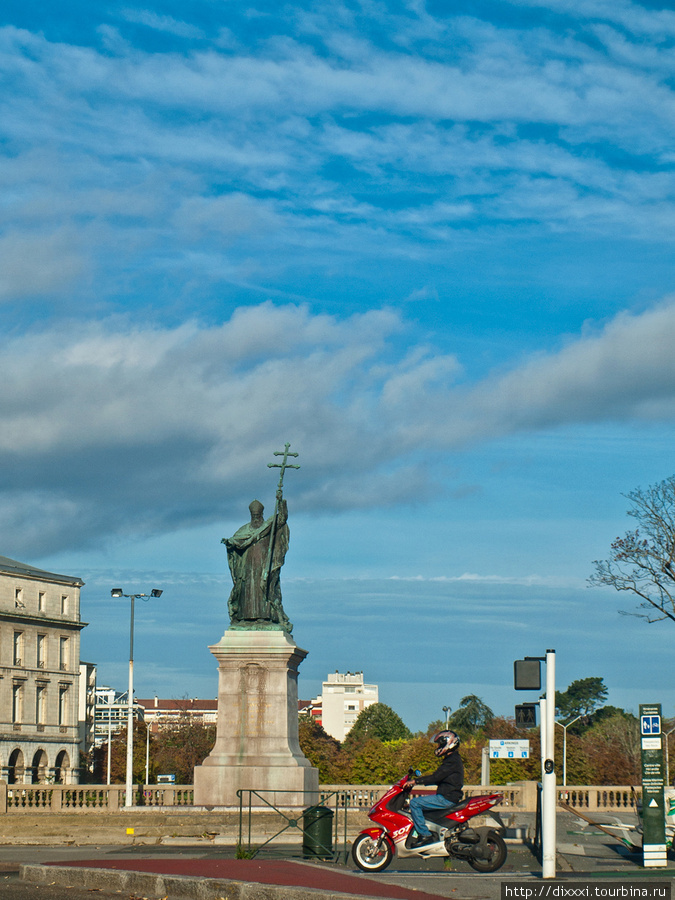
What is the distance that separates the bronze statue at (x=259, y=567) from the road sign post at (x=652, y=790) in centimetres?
1520

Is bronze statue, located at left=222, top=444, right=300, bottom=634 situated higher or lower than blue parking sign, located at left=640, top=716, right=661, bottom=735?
higher

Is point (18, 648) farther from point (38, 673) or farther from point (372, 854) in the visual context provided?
point (372, 854)

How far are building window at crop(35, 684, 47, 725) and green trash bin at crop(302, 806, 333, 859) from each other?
8385 cm

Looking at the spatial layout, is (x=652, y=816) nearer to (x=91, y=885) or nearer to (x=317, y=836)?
(x=317, y=836)

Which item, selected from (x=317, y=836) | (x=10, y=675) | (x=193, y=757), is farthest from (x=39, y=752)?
(x=317, y=836)

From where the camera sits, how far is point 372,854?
55.3 feet

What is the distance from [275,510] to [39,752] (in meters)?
70.8

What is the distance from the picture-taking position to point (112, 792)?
32.2 m

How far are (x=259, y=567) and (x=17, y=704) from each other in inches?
2742

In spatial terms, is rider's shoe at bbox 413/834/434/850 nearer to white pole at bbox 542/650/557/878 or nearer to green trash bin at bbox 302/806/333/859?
white pole at bbox 542/650/557/878

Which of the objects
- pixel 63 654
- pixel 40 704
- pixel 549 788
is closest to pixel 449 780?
pixel 549 788

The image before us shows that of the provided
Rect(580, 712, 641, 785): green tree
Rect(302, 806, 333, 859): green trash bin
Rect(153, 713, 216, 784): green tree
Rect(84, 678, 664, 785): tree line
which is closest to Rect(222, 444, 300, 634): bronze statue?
Rect(302, 806, 333, 859): green trash bin

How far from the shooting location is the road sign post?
1881cm

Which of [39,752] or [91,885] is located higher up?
[91,885]
